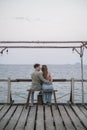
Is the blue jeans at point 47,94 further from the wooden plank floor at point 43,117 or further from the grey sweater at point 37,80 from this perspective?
the wooden plank floor at point 43,117

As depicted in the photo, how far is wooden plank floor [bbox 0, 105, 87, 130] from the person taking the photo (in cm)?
727

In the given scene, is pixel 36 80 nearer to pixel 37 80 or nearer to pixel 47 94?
pixel 37 80

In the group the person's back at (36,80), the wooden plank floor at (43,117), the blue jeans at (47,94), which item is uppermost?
the person's back at (36,80)

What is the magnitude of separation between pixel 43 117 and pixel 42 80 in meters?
2.11

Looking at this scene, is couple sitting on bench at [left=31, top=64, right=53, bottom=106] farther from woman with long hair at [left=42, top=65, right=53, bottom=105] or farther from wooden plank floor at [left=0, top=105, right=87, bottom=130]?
wooden plank floor at [left=0, top=105, right=87, bottom=130]

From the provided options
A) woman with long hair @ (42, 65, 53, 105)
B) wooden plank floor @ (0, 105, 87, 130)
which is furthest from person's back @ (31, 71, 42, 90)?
wooden plank floor @ (0, 105, 87, 130)

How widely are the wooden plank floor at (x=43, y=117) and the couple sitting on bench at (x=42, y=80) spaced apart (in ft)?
1.22

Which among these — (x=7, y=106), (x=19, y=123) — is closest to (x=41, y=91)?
(x=7, y=106)

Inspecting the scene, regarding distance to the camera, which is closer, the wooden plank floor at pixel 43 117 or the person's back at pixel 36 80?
the wooden plank floor at pixel 43 117

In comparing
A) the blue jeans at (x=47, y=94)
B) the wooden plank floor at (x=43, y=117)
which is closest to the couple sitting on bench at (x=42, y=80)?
the blue jeans at (x=47, y=94)

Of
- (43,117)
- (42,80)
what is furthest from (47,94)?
(43,117)

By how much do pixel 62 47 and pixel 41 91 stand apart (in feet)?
4.90

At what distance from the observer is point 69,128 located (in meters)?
7.06

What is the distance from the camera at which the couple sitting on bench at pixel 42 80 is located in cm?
1041
